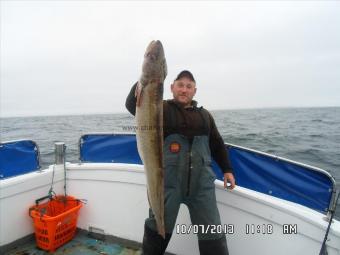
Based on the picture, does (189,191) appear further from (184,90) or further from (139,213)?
(139,213)

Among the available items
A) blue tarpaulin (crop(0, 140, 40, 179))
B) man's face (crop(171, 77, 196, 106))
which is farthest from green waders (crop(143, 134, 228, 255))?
blue tarpaulin (crop(0, 140, 40, 179))

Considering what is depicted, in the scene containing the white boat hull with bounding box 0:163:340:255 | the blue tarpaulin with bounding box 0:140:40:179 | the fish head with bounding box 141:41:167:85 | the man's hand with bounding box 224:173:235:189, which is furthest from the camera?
the blue tarpaulin with bounding box 0:140:40:179

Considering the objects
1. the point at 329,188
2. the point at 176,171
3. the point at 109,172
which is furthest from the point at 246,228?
the point at 109,172

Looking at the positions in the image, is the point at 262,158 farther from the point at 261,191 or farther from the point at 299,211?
the point at 299,211

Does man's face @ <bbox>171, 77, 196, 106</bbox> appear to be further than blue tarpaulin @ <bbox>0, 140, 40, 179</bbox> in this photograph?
No

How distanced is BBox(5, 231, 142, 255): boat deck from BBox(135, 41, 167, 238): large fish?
186cm

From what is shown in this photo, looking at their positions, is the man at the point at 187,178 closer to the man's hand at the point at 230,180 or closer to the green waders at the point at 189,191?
the green waders at the point at 189,191

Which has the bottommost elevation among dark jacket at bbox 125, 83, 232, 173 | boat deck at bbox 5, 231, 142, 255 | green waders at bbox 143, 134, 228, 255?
boat deck at bbox 5, 231, 142, 255

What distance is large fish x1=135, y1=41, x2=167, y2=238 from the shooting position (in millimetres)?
2609

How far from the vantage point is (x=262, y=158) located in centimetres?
372

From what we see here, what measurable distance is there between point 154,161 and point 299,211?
1.79m

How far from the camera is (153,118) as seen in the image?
105 inches

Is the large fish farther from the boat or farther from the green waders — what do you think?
the boat

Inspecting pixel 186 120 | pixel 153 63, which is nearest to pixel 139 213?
pixel 186 120
